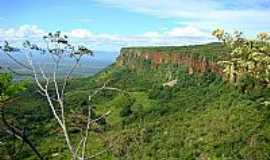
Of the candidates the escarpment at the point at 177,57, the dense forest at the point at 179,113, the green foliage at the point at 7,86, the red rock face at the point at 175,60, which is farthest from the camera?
the red rock face at the point at 175,60

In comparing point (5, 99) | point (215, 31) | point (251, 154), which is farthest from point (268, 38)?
point (251, 154)

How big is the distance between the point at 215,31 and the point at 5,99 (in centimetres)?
525

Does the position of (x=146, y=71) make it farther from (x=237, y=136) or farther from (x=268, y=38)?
(x=268, y=38)

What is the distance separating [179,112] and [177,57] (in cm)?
2442

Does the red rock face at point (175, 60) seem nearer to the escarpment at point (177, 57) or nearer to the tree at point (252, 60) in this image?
the escarpment at point (177, 57)

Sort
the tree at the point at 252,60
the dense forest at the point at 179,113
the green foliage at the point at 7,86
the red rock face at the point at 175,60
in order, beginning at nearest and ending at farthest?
1. the green foliage at the point at 7,86
2. the tree at the point at 252,60
3. the dense forest at the point at 179,113
4. the red rock face at the point at 175,60

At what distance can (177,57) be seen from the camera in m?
119

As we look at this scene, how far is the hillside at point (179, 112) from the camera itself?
69.6 m

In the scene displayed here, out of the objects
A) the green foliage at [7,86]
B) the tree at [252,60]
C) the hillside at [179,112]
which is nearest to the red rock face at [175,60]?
the hillside at [179,112]

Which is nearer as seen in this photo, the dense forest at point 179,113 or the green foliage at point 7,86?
the green foliage at point 7,86

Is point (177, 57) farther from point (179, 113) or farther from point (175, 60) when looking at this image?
point (179, 113)

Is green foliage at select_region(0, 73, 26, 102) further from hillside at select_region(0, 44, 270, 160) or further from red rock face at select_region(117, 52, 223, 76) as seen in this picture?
red rock face at select_region(117, 52, 223, 76)

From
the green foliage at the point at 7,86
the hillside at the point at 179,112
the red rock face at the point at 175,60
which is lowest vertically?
the hillside at the point at 179,112

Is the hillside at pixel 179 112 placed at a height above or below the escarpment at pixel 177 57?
below
